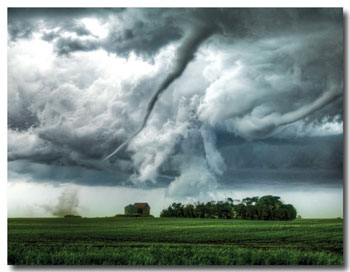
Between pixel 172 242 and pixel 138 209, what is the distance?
1039 mm

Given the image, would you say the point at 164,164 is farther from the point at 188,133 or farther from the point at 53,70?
the point at 53,70

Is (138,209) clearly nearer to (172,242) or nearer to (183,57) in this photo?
(172,242)

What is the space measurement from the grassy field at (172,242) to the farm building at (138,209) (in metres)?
0.15

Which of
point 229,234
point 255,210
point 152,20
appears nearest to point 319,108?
point 255,210

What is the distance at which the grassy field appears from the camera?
7965 millimetres

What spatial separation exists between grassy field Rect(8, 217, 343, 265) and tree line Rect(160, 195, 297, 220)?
0.17 metres

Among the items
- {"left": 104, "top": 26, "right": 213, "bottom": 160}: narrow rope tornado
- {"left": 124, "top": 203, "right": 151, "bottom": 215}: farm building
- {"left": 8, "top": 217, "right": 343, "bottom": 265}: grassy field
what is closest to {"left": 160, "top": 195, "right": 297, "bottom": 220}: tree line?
{"left": 8, "top": 217, "right": 343, "bottom": 265}: grassy field

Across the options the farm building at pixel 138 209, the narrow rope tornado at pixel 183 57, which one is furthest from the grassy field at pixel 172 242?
the narrow rope tornado at pixel 183 57

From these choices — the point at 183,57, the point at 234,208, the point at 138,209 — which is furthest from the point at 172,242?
the point at 183,57

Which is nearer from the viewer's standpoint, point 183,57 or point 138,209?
point 138,209

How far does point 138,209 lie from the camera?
8328mm

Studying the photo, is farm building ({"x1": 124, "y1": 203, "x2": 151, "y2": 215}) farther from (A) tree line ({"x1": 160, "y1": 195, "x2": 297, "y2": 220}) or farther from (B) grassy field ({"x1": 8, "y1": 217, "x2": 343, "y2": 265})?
(A) tree line ({"x1": 160, "y1": 195, "x2": 297, "y2": 220})

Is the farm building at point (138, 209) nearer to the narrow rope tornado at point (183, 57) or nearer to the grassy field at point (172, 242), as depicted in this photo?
the grassy field at point (172, 242)

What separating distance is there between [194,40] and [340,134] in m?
3.43
